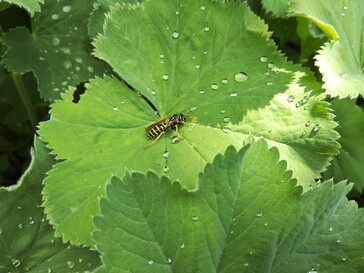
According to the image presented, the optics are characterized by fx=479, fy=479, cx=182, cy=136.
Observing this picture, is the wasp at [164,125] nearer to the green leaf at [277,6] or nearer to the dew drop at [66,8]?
the green leaf at [277,6]

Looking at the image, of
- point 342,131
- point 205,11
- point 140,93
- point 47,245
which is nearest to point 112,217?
point 47,245

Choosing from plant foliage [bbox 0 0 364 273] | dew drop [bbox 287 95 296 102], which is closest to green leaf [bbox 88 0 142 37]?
plant foliage [bbox 0 0 364 273]

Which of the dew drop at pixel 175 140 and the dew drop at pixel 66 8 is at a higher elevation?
the dew drop at pixel 66 8

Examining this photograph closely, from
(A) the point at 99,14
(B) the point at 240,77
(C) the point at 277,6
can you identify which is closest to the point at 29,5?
(A) the point at 99,14

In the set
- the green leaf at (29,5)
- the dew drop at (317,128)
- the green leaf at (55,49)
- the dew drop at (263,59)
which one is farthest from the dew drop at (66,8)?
the dew drop at (317,128)

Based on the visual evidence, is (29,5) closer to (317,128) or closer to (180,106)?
(180,106)
